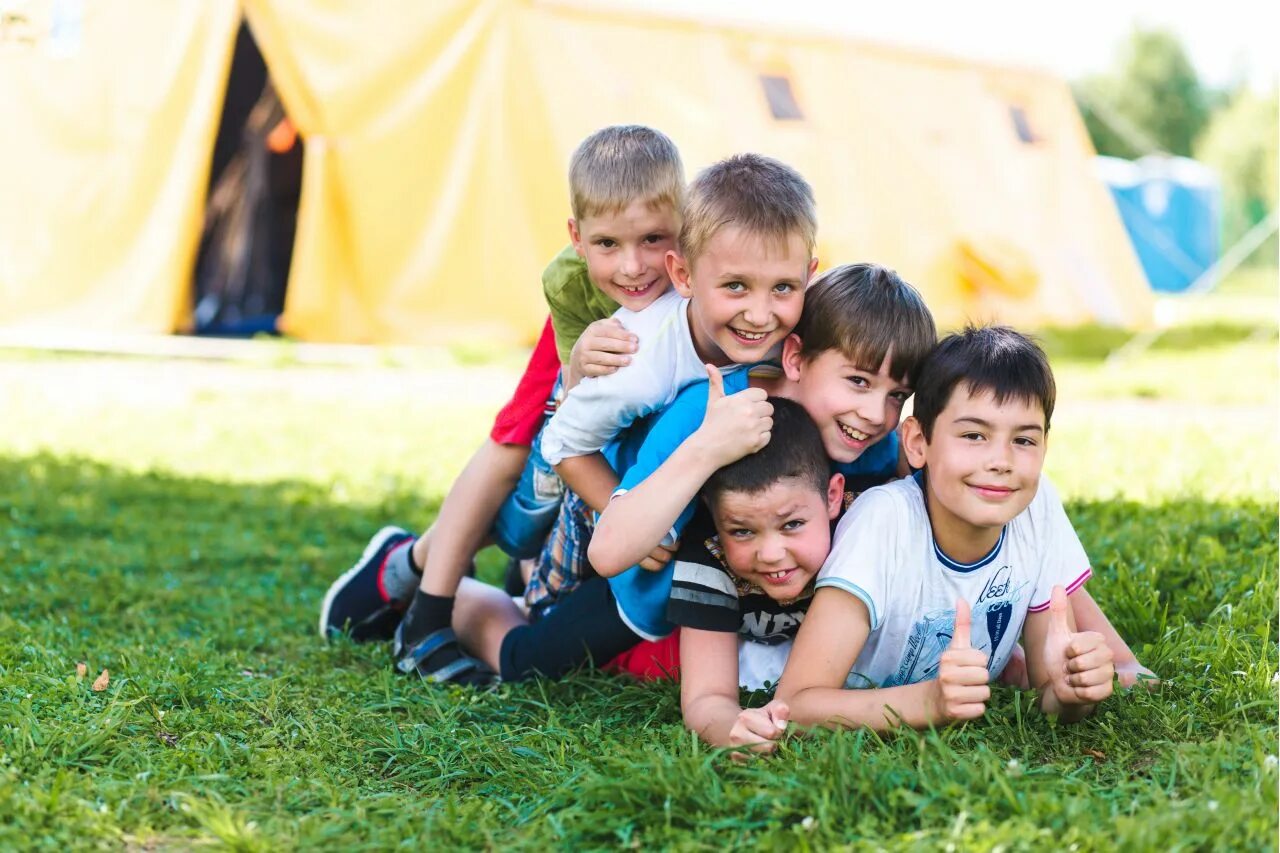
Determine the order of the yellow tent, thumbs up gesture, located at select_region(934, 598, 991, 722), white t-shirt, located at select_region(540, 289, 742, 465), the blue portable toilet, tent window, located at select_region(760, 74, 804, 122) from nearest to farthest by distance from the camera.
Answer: thumbs up gesture, located at select_region(934, 598, 991, 722) → white t-shirt, located at select_region(540, 289, 742, 465) → the yellow tent → tent window, located at select_region(760, 74, 804, 122) → the blue portable toilet

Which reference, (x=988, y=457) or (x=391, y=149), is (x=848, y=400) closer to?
(x=988, y=457)

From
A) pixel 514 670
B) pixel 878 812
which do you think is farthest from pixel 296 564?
pixel 878 812

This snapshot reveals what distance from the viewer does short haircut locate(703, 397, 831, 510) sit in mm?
A: 2551

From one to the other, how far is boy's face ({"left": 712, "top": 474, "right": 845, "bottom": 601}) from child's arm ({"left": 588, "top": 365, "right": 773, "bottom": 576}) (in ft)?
0.30

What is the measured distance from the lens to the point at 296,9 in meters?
9.71

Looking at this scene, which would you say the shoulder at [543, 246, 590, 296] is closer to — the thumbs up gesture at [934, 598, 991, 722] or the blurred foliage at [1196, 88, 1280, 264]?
the thumbs up gesture at [934, 598, 991, 722]

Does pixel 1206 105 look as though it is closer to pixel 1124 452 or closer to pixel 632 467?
pixel 1124 452

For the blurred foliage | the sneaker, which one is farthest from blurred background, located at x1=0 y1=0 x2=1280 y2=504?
the blurred foliage

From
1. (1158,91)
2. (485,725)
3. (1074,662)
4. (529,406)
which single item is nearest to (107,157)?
(529,406)

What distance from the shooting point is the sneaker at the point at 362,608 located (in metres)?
3.66

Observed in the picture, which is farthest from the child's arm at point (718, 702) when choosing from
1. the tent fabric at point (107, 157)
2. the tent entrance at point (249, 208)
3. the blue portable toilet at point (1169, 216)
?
the blue portable toilet at point (1169, 216)

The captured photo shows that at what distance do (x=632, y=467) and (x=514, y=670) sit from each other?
0.77 meters

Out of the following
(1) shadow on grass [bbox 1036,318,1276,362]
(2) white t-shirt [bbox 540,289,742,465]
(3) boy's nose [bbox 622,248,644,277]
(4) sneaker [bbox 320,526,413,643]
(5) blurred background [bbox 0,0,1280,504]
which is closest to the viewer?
(2) white t-shirt [bbox 540,289,742,465]

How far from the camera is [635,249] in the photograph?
9.90 ft
